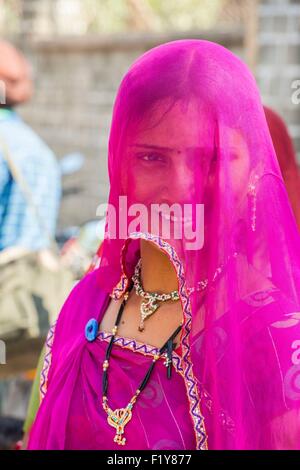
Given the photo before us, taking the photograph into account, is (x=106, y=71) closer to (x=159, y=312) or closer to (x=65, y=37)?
(x=65, y=37)

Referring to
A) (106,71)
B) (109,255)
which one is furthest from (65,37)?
(109,255)

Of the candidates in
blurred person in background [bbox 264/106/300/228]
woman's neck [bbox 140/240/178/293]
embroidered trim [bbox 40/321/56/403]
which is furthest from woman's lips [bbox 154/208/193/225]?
blurred person in background [bbox 264/106/300/228]

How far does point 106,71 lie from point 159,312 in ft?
18.5

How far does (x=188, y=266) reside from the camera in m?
1.59

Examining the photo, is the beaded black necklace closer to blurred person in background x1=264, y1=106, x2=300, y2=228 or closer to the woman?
the woman

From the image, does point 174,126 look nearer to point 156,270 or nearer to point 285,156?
point 156,270

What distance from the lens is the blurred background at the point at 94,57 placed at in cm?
518

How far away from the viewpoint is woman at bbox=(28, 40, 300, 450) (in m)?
1.48

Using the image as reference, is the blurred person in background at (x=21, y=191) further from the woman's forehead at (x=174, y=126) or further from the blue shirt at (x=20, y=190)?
the woman's forehead at (x=174, y=126)

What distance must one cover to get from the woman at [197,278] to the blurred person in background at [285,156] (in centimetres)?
97

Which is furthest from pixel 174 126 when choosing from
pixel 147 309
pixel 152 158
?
pixel 147 309

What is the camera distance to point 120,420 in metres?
1.62

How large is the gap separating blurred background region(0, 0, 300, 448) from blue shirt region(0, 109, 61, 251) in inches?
64.4
